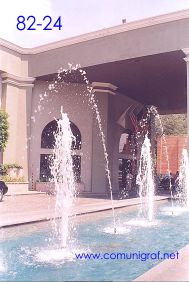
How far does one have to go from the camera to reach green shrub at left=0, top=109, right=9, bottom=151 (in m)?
22.9

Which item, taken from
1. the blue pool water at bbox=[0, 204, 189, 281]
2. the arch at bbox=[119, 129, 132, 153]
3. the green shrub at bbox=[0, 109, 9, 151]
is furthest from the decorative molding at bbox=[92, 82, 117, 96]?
the blue pool water at bbox=[0, 204, 189, 281]

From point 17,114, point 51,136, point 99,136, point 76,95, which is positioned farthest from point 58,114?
point 99,136

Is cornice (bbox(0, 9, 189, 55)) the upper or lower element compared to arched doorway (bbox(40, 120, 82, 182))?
upper

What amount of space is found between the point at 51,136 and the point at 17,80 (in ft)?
15.0

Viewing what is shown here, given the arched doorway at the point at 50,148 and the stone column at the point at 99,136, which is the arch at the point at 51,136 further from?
the stone column at the point at 99,136

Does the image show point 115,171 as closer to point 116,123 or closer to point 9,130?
point 116,123

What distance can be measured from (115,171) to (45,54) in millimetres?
9781

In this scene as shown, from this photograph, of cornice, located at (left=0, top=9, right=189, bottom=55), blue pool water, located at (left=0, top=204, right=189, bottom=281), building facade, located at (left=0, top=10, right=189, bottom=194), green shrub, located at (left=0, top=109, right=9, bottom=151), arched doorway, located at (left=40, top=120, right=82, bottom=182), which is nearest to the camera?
blue pool water, located at (left=0, top=204, right=189, bottom=281)

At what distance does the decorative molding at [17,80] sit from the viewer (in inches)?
982

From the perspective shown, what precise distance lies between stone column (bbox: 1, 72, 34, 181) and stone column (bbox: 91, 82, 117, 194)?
15.0ft

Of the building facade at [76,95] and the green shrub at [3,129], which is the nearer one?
the green shrub at [3,129]

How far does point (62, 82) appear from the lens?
26.4m

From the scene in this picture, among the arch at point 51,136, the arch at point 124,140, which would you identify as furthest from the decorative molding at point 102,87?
the arch at point 124,140

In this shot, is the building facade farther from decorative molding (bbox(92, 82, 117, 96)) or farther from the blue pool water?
the blue pool water
